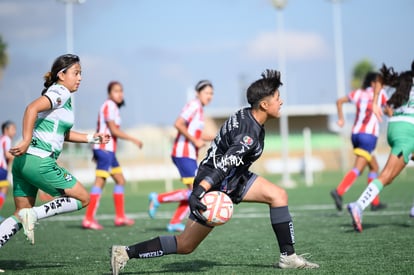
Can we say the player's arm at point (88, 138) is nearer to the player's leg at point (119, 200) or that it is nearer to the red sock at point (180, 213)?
the red sock at point (180, 213)

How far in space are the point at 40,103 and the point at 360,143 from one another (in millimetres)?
7748

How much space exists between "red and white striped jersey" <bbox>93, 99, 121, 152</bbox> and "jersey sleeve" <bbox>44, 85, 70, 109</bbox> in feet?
17.3

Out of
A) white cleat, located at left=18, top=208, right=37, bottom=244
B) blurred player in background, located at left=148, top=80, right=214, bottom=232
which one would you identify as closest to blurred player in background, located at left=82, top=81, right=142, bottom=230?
blurred player in background, located at left=148, top=80, right=214, bottom=232

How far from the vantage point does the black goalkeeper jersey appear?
232 inches

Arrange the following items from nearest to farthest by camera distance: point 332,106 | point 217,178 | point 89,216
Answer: point 217,178 < point 89,216 < point 332,106

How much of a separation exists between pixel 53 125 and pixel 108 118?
17.3 feet

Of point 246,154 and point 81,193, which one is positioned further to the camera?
point 81,193

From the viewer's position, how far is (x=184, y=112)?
10961 mm

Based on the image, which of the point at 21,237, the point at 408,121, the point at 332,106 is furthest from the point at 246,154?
the point at 332,106

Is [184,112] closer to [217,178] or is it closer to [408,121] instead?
[408,121]

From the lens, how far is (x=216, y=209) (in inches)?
228

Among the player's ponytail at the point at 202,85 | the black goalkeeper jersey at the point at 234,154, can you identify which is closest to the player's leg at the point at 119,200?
the player's ponytail at the point at 202,85

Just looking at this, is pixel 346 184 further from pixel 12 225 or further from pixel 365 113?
pixel 12 225

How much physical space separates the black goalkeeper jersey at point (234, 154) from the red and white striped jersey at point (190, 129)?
4.61 metres
